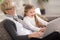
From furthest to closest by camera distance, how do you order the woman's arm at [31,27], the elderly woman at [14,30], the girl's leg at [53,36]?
the woman's arm at [31,27] < the elderly woman at [14,30] < the girl's leg at [53,36]

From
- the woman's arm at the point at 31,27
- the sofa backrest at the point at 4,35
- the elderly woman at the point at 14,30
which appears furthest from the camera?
the woman's arm at the point at 31,27

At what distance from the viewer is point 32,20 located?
257cm

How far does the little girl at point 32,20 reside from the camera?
2429 millimetres

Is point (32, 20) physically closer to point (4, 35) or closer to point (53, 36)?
point (4, 35)

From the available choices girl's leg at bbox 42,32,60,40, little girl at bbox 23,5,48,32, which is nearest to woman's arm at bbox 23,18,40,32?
little girl at bbox 23,5,48,32

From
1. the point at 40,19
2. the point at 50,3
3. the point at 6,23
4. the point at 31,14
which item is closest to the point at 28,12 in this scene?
the point at 31,14

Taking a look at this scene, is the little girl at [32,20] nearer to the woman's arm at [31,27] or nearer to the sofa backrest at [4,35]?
the woman's arm at [31,27]

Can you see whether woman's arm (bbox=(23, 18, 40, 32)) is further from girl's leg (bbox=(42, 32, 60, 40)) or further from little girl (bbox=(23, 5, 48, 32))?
girl's leg (bbox=(42, 32, 60, 40))

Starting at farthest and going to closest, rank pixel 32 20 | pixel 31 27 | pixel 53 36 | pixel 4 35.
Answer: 1. pixel 32 20
2. pixel 31 27
3. pixel 4 35
4. pixel 53 36

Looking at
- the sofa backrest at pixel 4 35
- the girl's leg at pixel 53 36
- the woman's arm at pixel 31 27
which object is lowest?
the woman's arm at pixel 31 27

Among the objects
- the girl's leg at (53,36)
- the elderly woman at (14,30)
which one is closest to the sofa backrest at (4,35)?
the elderly woman at (14,30)

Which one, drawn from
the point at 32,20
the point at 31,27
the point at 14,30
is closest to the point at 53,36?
the point at 14,30

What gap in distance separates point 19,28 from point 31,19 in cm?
44

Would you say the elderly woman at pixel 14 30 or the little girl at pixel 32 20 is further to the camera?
the little girl at pixel 32 20
